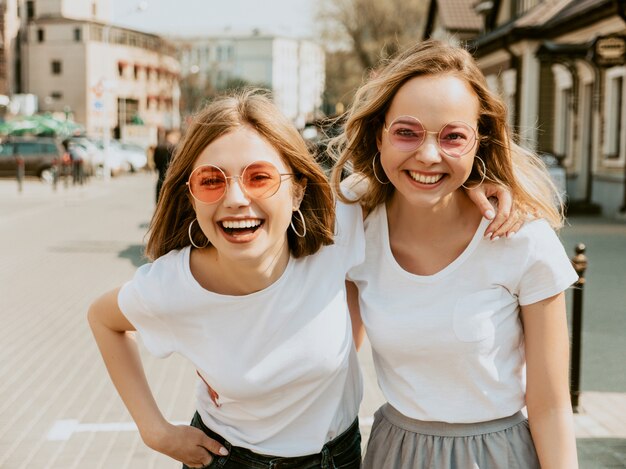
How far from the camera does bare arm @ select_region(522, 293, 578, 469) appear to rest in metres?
2.18

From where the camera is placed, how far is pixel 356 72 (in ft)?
172

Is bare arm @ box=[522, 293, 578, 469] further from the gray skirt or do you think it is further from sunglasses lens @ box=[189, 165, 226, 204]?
sunglasses lens @ box=[189, 165, 226, 204]

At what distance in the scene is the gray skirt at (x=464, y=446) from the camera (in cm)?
224

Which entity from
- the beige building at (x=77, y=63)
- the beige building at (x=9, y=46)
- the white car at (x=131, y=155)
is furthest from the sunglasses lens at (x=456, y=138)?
the beige building at (x=77, y=63)

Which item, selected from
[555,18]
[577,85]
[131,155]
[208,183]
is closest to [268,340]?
[208,183]

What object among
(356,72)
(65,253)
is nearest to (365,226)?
(65,253)

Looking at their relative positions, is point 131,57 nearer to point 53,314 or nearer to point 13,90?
point 13,90

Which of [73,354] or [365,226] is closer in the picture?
[365,226]

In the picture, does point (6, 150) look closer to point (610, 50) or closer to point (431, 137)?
point (610, 50)

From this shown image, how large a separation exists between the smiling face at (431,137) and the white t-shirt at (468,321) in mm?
148

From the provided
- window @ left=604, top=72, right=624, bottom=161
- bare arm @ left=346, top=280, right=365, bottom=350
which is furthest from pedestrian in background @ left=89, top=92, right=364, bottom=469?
window @ left=604, top=72, right=624, bottom=161

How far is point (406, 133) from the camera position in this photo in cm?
222

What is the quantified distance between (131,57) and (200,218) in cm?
8777

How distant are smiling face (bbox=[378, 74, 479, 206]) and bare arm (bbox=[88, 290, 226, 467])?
0.80m
